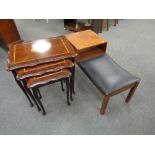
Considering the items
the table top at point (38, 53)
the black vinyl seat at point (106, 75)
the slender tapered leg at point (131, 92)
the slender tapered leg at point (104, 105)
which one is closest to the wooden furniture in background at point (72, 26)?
the black vinyl seat at point (106, 75)

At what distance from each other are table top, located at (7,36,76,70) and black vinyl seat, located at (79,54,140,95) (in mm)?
368

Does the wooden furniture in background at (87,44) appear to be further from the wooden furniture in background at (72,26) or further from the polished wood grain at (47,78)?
the wooden furniture in background at (72,26)

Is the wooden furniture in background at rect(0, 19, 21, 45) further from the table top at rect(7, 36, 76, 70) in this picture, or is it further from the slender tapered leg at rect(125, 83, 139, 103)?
the slender tapered leg at rect(125, 83, 139, 103)

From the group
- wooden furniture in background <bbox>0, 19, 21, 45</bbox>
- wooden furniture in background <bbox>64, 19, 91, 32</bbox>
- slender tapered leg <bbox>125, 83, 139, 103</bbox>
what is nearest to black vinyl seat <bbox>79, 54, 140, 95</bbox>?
slender tapered leg <bbox>125, 83, 139, 103</bbox>

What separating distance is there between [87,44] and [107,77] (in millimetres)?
528

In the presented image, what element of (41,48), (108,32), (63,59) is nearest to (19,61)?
(41,48)

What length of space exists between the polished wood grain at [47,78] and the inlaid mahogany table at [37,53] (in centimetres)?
11

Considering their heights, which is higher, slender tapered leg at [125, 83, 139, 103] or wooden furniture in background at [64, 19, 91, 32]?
wooden furniture in background at [64, 19, 91, 32]

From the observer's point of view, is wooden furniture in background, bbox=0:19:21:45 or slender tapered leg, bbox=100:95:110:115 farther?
wooden furniture in background, bbox=0:19:21:45

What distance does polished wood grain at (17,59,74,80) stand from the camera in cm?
103

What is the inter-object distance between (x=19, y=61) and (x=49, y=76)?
28 centimetres

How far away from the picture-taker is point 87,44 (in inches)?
62.1

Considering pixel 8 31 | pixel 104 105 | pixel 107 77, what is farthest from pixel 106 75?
pixel 8 31

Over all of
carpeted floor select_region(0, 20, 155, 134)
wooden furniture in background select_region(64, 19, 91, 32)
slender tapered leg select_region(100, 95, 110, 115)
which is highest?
wooden furniture in background select_region(64, 19, 91, 32)
